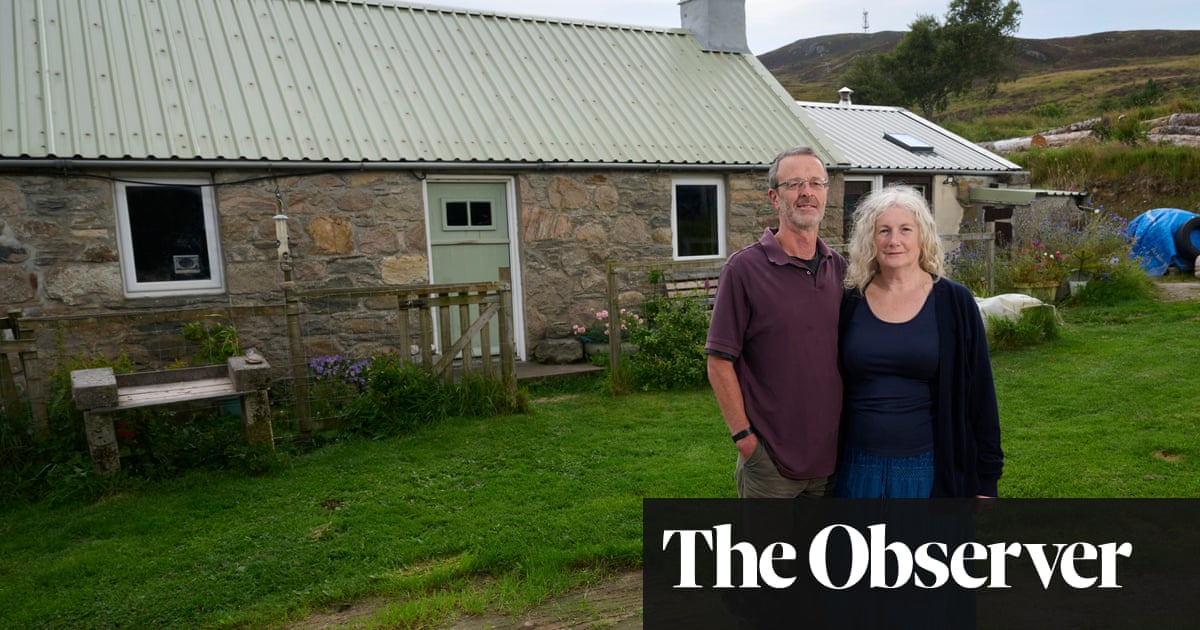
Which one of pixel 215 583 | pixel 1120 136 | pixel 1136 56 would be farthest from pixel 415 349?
pixel 1136 56

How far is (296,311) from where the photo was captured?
630 cm

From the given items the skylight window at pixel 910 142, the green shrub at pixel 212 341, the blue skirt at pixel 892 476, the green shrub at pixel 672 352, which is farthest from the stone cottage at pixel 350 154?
the blue skirt at pixel 892 476

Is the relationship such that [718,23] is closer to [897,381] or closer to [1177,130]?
[897,381]

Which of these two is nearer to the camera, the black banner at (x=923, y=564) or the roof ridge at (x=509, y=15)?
the black banner at (x=923, y=564)

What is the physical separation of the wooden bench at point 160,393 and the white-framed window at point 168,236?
1.83 metres

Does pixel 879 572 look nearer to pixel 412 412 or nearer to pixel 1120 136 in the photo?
pixel 412 412

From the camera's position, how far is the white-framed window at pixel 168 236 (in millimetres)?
7422

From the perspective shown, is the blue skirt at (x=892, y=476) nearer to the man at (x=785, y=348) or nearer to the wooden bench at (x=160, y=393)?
the man at (x=785, y=348)

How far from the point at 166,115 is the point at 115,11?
6.09 feet

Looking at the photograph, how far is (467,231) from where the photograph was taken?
8.95 meters

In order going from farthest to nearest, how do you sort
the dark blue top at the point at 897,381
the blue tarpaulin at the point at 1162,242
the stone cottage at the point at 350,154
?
the blue tarpaulin at the point at 1162,242
the stone cottage at the point at 350,154
the dark blue top at the point at 897,381

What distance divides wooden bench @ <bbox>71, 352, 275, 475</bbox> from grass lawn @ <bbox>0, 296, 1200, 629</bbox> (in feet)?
1.12

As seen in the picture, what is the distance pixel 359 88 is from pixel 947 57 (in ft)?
134

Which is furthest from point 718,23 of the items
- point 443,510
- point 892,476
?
point 892,476
